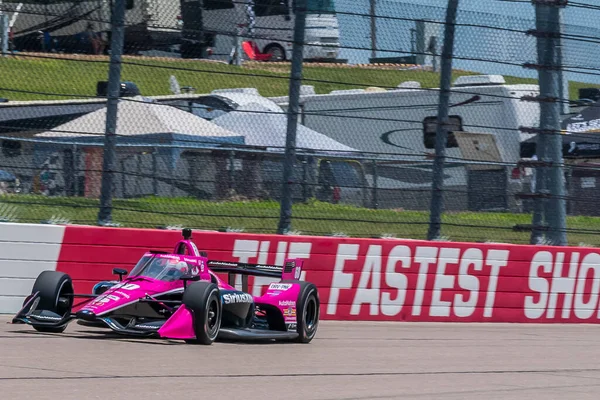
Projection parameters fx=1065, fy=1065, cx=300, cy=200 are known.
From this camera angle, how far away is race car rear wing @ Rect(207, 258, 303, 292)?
9359 millimetres

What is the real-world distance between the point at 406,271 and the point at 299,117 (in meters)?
2.10

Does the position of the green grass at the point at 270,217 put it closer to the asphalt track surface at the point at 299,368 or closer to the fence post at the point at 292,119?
the fence post at the point at 292,119

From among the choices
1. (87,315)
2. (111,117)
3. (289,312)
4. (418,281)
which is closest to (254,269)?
(289,312)

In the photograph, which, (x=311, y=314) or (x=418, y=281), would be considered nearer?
(x=311, y=314)

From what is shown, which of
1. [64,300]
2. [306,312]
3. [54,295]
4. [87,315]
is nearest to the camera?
[87,315]

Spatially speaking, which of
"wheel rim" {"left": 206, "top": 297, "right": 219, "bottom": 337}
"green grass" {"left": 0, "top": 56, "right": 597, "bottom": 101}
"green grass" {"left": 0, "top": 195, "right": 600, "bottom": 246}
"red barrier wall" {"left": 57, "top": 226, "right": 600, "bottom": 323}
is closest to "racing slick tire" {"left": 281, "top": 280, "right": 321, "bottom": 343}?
"wheel rim" {"left": 206, "top": 297, "right": 219, "bottom": 337}

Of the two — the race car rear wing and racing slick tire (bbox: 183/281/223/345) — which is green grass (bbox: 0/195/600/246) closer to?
the race car rear wing

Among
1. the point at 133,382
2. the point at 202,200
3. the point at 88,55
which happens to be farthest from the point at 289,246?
the point at 133,382

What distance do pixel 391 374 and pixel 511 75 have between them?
5946 mm

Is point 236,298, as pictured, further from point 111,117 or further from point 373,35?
point 373,35

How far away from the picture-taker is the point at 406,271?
1162cm

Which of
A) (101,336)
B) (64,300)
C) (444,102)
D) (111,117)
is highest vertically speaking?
(444,102)

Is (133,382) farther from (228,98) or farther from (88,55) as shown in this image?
(228,98)

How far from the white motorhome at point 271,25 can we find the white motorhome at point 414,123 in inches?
21.7
